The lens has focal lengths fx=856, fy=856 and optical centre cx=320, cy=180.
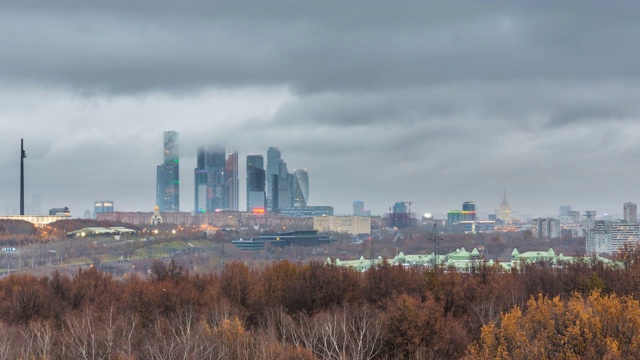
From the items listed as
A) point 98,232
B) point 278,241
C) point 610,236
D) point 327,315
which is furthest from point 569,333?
point 610,236

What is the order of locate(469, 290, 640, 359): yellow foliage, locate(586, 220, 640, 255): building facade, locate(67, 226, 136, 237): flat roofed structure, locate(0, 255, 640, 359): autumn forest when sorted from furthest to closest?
locate(586, 220, 640, 255): building facade, locate(67, 226, 136, 237): flat roofed structure, locate(0, 255, 640, 359): autumn forest, locate(469, 290, 640, 359): yellow foliage

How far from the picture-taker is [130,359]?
36281 mm

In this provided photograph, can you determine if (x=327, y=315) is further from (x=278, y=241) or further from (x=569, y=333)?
(x=278, y=241)

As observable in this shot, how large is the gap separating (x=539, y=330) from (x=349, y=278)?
1267 inches

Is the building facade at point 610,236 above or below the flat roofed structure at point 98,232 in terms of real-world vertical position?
below

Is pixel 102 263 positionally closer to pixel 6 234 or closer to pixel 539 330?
pixel 6 234

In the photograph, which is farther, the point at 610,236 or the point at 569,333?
the point at 610,236

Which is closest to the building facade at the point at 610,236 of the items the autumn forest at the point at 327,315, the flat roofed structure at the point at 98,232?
the flat roofed structure at the point at 98,232

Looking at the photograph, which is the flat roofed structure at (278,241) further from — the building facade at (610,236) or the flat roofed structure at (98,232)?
the building facade at (610,236)

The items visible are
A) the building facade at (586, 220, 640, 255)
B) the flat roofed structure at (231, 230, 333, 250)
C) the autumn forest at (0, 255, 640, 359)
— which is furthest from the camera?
the flat roofed structure at (231, 230, 333, 250)

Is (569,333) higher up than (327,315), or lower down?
higher up

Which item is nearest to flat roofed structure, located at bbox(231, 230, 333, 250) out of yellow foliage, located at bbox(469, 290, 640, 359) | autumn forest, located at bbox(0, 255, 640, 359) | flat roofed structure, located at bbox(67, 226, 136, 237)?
flat roofed structure, located at bbox(67, 226, 136, 237)

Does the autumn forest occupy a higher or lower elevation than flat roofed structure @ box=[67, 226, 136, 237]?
lower

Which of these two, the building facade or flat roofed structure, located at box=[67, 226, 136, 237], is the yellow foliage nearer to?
flat roofed structure, located at box=[67, 226, 136, 237]
